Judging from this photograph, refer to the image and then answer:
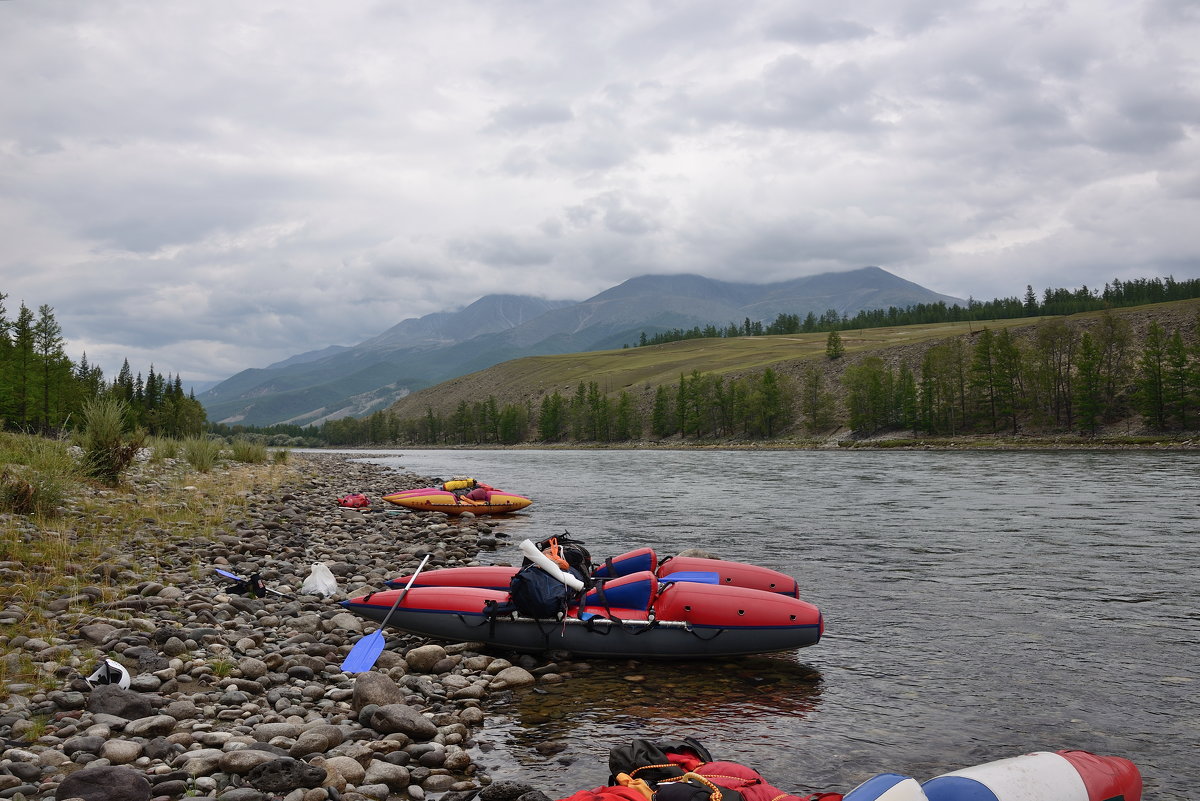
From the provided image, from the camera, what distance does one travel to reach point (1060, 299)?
16388 cm

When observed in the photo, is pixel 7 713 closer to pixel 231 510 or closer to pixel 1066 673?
pixel 1066 673

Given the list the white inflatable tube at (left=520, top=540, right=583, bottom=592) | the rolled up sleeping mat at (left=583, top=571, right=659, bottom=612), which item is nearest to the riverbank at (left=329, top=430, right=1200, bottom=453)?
the rolled up sleeping mat at (left=583, top=571, right=659, bottom=612)

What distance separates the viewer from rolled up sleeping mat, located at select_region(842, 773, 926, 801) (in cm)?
440

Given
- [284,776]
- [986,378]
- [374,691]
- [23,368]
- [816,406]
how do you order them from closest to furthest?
[284,776], [374,691], [23,368], [986,378], [816,406]

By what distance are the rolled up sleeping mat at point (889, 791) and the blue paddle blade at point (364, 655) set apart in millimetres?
5933

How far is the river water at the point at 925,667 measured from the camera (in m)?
7.07

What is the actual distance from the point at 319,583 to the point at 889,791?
10.2 meters

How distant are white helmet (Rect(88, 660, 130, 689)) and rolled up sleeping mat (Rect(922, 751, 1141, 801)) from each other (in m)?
7.51

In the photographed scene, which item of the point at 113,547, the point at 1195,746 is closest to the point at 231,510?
the point at 113,547

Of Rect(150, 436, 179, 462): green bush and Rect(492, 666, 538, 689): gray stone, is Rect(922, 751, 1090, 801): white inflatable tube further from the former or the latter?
Rect(150, 436, 179, 462): green bush

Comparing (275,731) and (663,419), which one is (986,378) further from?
(275,731)

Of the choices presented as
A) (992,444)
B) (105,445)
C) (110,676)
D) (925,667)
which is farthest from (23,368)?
(992,444)

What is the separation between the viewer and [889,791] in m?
4.44

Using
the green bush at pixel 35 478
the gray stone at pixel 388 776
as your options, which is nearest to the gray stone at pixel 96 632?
the gray stone at pixel 388 776
